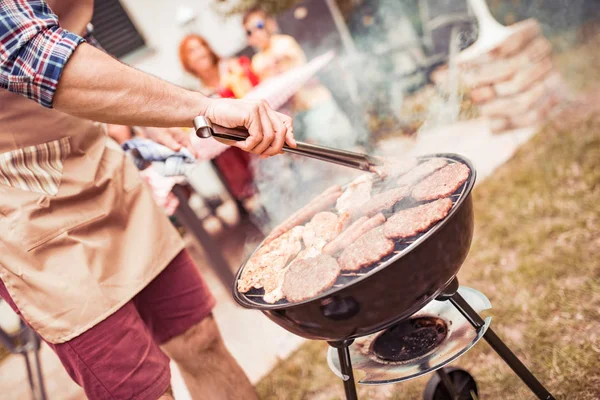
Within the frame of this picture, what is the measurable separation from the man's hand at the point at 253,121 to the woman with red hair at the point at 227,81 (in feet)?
12.5

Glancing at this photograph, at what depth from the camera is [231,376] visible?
7.05 ft

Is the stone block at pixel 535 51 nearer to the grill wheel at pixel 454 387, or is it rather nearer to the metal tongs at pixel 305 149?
the metal tongs at pixel 305 149

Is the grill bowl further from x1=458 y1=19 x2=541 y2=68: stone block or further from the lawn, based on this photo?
x1=458 y1=19 x2=541 y2=68: stone block

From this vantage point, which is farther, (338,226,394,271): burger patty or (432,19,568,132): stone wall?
(432,19,568,132): stone wall

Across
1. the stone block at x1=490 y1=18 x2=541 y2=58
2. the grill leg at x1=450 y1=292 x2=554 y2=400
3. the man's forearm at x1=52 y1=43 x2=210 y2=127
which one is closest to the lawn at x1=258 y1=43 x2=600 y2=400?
the grill leg at x1=450 y1=292 x2=554 y2=400

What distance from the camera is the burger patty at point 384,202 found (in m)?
1.73

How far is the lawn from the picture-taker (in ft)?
7.02

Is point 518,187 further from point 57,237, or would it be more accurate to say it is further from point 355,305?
point 57,237

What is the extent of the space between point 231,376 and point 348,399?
0.73 meters

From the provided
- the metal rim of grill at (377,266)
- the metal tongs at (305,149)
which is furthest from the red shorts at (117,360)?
the metal tongs at (305,149)

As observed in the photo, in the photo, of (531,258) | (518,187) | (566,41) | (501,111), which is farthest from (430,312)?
(566,41)

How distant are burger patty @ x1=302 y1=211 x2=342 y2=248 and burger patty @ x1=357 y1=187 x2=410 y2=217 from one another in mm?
118

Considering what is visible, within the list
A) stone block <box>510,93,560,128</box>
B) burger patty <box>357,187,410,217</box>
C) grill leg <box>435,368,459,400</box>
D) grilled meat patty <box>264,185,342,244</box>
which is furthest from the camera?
stone block <box>510,93,560,128</box>

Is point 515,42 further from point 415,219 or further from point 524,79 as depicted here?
point 415,219
